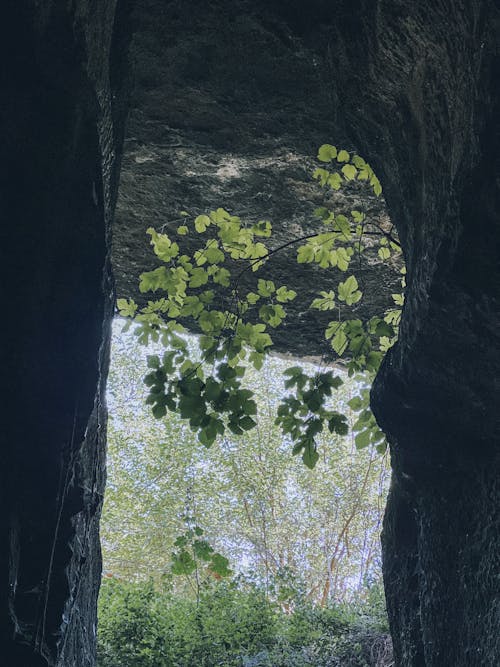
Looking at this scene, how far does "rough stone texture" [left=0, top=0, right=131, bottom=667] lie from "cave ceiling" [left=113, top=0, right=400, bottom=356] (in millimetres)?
1041

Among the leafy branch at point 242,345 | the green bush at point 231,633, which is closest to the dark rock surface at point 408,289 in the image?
the leafy branch at point 242,345

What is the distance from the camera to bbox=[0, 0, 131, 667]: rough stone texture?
2061 mm

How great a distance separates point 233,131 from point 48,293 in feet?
7.54

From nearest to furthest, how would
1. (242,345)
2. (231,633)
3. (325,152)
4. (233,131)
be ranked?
1. (325,152)
2. (242,345)
3. (233,131)
4. (231,633)

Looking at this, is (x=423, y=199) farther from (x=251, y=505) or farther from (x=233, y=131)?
(x=251, y=505)

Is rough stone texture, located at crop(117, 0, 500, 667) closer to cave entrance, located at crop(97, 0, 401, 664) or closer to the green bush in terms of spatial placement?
cave entrance, located at crop(97, 0, 401, 664)

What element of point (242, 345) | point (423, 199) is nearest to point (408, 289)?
point (423, 199)

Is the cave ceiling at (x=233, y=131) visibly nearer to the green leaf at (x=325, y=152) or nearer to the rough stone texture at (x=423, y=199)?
the rough stone texture at (x=423, y=199)

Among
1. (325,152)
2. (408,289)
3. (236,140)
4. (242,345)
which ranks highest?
(236,140)

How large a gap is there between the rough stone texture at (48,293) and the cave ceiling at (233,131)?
1.04 metres

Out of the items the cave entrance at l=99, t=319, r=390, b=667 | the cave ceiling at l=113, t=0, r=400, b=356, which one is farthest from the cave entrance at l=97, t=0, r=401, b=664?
the cave entrance at l=99, t=319, r=390, b=667

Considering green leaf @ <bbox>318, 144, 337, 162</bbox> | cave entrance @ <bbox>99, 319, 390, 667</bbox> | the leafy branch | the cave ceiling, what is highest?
the cave ceiling

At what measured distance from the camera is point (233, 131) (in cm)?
424

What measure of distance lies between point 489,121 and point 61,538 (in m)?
1.92
